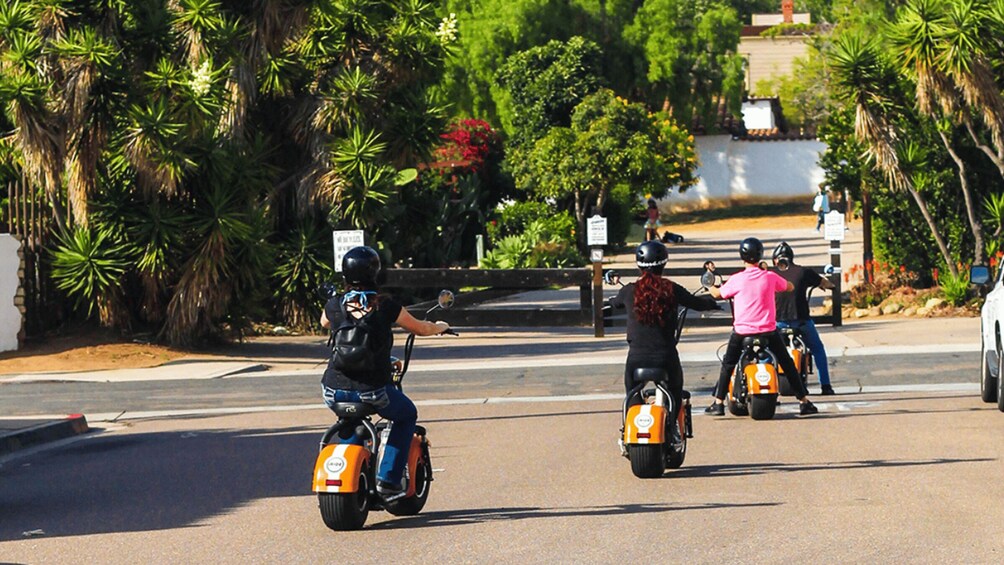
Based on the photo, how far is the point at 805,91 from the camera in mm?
80750

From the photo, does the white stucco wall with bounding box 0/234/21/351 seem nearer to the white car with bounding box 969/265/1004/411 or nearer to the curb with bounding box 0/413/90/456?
the curb with bounding box 0/413/90/456

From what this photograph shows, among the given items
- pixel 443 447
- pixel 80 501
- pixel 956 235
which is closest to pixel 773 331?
pixel 443 447

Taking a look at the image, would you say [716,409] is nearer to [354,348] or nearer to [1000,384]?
[1000,384]

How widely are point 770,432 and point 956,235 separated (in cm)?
1467

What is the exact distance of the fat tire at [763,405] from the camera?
48.5 feet

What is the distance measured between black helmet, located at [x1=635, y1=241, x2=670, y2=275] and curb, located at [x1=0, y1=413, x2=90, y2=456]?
643 centimetres

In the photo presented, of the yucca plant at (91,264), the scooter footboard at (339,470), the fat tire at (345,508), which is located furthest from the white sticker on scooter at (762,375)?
the yucca plant at (91,264)

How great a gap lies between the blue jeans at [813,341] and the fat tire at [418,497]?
741cm

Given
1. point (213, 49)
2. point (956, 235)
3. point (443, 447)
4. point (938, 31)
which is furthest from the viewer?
point (956, 235)

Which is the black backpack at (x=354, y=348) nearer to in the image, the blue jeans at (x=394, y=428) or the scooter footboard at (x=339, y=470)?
the blue jeans at (x=394, y=428)

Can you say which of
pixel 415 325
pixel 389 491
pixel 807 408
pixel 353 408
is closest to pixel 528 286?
pixel 807 408

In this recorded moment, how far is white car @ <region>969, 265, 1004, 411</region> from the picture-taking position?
14.9 metres

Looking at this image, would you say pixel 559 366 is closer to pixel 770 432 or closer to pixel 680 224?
pixel 770 432

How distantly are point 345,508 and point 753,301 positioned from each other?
19.8 ft
